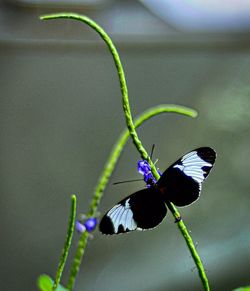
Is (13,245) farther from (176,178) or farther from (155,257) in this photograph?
(176,178)

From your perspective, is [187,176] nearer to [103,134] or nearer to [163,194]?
[163,194]

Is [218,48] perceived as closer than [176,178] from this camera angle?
No

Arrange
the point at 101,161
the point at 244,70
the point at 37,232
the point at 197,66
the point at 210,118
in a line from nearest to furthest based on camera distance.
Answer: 1. the point at 244,70
2. the point at 210,118
3. the point at 197,66
4. the point at 101,161
5. the point at 37,232

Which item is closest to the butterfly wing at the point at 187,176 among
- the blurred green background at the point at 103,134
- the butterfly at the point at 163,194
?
the butterfly at the point at 163,194

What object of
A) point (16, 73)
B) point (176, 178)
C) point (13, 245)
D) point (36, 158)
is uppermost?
point (176, 178)

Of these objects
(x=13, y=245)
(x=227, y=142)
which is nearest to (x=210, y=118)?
(x=227, y=142)

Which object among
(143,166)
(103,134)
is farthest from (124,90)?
(103,134)

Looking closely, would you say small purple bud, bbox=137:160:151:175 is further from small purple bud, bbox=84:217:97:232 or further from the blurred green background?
the blurred green background

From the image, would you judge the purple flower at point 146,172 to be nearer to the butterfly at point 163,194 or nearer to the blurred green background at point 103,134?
the butterfly at point 163,194
